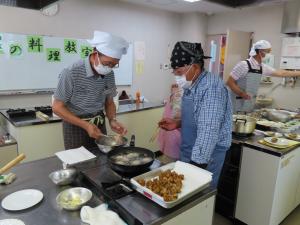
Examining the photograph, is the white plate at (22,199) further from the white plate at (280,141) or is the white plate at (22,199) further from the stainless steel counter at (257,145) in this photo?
the white plate at (280,141)

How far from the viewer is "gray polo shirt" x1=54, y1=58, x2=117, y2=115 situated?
1.60 m

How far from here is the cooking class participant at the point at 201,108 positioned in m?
1.32

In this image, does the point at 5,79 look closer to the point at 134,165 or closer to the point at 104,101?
the point at 104,101

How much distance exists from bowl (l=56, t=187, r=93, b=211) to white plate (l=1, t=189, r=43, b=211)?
0.31 ft

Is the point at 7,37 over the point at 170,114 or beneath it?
over

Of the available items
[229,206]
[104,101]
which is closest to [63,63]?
[104,101]

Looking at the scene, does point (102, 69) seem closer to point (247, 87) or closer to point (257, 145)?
point (257, 145)

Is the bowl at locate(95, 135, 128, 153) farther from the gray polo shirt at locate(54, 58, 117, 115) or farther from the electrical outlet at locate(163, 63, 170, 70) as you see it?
the electrical outlet at locate(163, 63, 170, 70)

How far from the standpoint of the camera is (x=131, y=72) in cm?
393

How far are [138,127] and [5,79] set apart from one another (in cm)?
166

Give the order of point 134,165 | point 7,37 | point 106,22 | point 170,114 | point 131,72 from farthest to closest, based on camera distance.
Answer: point 131,72
point 106,22
point 7,37
point 170,114
point 134,165

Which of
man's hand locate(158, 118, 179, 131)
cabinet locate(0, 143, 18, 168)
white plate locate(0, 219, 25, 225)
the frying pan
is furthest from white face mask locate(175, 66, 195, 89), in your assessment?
cabinet locate(0, 143, 18, 168)

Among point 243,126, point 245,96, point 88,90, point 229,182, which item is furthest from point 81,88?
point 245,96

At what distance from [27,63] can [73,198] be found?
7.66 ft
